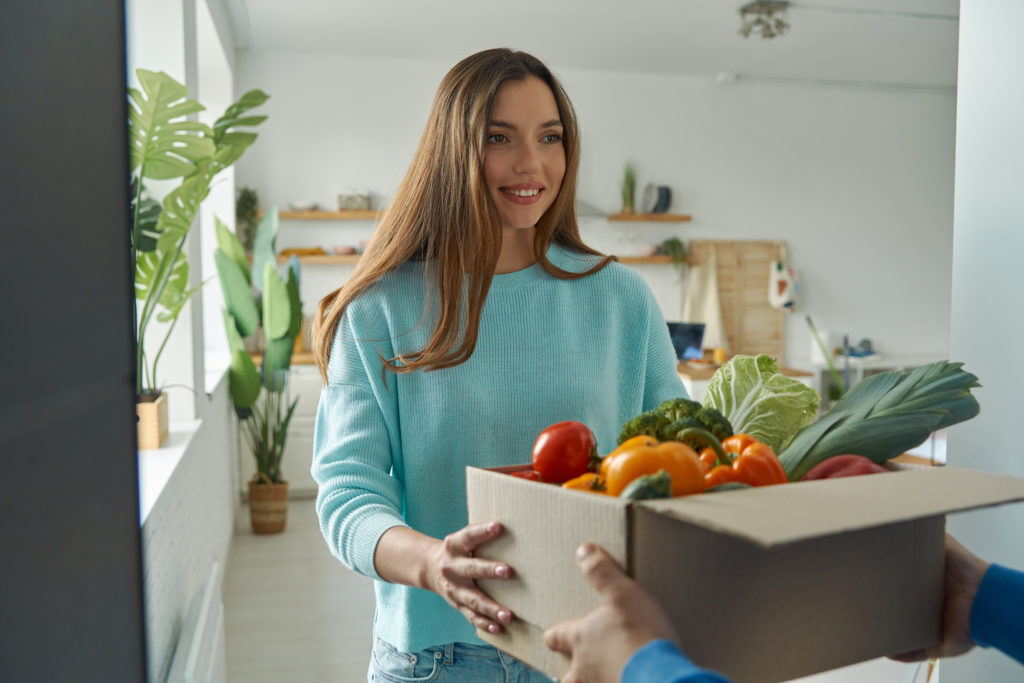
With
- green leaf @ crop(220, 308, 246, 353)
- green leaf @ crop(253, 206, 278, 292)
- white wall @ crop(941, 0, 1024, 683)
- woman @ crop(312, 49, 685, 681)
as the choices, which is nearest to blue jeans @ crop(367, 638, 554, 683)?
woman @ crop(312, 49, 685, 681)

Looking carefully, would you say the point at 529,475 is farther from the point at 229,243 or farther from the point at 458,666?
the point at 229,243

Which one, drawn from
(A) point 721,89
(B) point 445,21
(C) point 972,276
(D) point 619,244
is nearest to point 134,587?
(C) point 972,276

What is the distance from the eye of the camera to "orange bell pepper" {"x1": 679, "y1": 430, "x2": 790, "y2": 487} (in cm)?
72

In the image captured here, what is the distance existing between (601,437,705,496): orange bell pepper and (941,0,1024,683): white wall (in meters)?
0.69

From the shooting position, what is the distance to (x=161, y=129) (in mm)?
2012

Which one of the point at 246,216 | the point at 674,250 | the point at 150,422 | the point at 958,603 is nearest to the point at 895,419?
the point at 958,603

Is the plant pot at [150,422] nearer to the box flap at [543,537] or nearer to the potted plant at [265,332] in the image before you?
the potted plant at [265,332]

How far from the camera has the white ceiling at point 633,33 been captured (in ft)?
15.1

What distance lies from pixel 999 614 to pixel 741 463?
0.34 meters

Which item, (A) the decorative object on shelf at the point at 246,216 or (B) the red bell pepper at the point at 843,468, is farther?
(A) the decorative object on shelf at the point at 246,216

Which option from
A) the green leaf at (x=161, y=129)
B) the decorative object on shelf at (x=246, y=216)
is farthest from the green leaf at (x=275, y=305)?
the green leaf at (x=161, y=129)

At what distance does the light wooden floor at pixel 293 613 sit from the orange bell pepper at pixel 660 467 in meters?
2.43

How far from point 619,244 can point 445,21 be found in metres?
2.31

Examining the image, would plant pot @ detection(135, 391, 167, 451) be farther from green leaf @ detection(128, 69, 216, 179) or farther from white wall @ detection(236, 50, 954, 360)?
white wall @ detection(236, 50, 954, 360)
